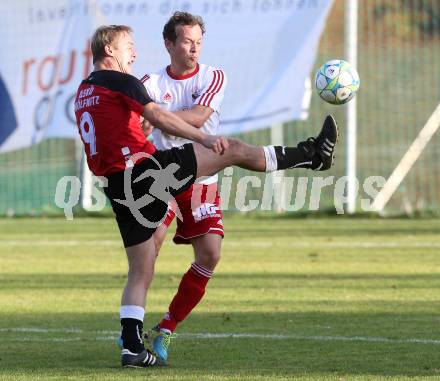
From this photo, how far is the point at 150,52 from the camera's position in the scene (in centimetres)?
2217

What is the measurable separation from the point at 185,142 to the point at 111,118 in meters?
1.14

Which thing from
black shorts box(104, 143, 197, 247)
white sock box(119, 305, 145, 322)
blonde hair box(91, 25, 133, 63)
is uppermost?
blonde hair box(91, 25, 133, 63)

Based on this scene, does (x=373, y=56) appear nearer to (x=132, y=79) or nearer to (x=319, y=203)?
(x=319, y=203)

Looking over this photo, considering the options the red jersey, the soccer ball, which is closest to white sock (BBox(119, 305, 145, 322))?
the red jersey

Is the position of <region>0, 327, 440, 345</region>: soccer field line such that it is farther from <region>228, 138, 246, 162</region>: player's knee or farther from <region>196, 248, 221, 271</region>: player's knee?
<region>228, 138, 246, 162</region>: player's knee

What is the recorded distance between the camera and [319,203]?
22.7 m

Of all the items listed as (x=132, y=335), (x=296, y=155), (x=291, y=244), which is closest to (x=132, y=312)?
(x=132, y=335)

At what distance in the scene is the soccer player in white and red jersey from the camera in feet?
26.7

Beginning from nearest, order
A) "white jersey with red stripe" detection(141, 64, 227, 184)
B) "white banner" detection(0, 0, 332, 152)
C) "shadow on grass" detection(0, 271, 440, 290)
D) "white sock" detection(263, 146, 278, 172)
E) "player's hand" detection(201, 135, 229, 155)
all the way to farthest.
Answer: "player's hand" detection(201, 135, 229, 155), "white sock" detection(263, 146, 278, 172), "white jersey with red stripe" detection(141, 64, 227, 184), "shadow on grass" detection(0, 271, 440, 290), "white banner" detection(0, 0, 332, 152)

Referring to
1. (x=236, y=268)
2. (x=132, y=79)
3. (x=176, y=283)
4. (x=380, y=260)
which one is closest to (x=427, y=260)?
(x=380, y=260)

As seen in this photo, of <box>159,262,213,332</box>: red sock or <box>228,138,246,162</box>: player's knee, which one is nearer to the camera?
<box>228,138,246,162</box>: player's knee

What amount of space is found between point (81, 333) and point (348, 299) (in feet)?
Result: 9.64

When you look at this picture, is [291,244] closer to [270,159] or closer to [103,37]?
[270,159]

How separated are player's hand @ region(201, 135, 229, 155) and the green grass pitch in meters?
1.30
